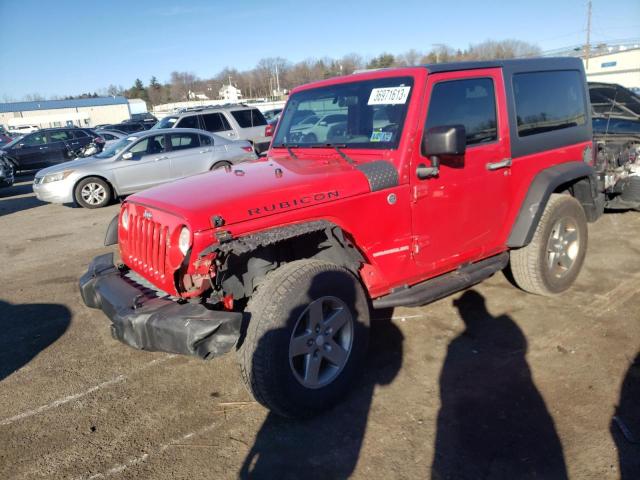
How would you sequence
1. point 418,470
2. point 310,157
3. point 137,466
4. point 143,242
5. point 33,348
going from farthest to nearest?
point 33,348 → point 310,157 → point 143,242 → point 137,466 → point 418,470

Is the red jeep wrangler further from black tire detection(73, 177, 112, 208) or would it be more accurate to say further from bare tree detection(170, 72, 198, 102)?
bare tree detection(170, 72, 198, 102)

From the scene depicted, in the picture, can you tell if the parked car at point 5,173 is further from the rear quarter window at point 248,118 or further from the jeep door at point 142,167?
the rear quarter window at point 248,118

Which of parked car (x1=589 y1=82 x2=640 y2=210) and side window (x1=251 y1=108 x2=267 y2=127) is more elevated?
side window (x1=251 y1=108 x2=267 y2=127)

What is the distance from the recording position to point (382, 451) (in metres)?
2.70

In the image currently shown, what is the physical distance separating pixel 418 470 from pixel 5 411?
9.43ft

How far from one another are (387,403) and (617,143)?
224 inches

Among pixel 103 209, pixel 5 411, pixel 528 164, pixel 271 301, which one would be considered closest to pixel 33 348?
pixel 5 411

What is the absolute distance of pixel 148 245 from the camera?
10.4 ft

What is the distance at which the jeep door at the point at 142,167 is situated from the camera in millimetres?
10430

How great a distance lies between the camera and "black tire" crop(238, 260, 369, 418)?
8.80 feet

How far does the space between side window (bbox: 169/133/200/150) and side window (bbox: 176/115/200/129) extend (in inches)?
91.4

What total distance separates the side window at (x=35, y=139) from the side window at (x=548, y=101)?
18253mm

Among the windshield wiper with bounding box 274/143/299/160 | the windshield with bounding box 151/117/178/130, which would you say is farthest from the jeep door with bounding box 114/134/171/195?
the windshield wiper with bounding box 274/143/299/160

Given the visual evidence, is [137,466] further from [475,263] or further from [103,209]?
[103,209]
